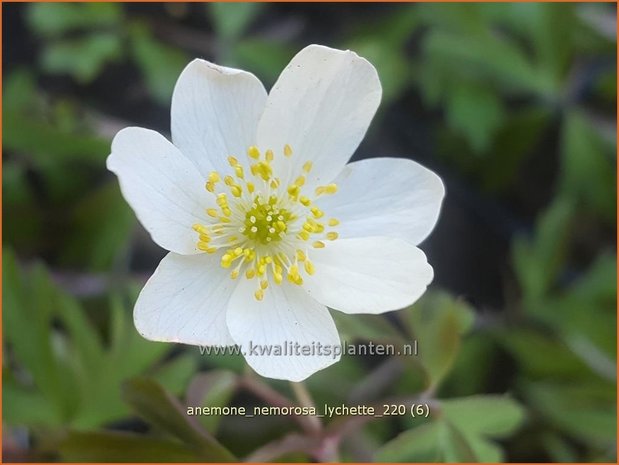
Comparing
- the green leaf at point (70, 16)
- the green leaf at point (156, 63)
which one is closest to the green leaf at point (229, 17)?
the green leaf at point (156, 63)

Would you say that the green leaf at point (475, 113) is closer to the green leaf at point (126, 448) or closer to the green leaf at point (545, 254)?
the green leaf at point (545, 254)

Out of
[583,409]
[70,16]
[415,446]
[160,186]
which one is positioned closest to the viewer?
[160,186]

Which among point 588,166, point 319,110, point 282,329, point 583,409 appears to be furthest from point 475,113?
point 282,329

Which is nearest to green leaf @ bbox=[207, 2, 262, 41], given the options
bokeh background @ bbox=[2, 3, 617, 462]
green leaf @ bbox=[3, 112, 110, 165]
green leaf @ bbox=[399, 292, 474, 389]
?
bokeh background @ bbox=[2, 3, 617, 462]

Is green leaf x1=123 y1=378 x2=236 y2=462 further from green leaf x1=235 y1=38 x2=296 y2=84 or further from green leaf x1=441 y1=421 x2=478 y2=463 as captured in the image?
green leaf x1=235 y1=38 x2=296 y2=84

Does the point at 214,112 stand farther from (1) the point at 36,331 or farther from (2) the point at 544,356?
(2) the point at 544,356

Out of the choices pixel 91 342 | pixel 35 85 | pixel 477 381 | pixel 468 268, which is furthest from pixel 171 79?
pixel 477 381

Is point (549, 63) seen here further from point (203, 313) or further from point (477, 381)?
point (203, 313)
